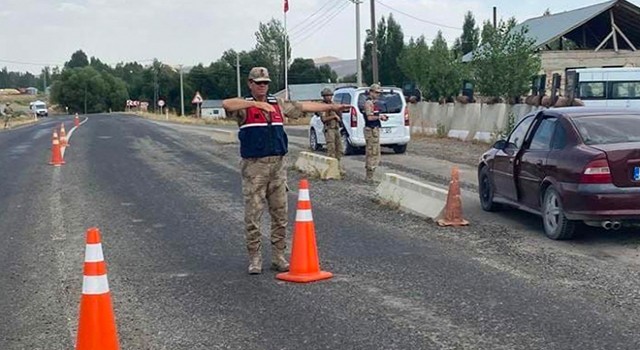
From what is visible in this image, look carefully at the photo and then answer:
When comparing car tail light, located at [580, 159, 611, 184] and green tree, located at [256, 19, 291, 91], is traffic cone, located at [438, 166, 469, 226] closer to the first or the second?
Result: car tail light, located at [580, 159, 611, 184]

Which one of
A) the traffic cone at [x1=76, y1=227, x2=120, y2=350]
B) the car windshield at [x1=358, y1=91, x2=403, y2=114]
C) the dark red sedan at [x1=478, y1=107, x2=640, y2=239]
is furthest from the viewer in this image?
the car windshield at [x1=358, y1=91, x2=403, y2=114]

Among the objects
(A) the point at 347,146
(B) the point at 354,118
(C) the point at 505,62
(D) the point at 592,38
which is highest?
(D) the point at 592,38

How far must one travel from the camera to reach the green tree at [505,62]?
27188 mm

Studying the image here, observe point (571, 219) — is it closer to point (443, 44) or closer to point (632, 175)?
point (632, 175)

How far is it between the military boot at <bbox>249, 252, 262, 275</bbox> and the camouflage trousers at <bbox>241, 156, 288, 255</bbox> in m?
0.04

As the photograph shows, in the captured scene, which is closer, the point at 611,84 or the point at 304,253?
the point at 304,253

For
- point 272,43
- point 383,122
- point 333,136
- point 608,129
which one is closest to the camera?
point 608,129

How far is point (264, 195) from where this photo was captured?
321 inches

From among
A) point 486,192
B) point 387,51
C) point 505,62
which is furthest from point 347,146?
point 387,51

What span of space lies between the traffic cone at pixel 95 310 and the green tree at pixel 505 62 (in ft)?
74.7

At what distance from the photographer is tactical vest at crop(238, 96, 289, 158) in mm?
7926

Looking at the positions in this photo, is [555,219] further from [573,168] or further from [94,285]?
[94,285]

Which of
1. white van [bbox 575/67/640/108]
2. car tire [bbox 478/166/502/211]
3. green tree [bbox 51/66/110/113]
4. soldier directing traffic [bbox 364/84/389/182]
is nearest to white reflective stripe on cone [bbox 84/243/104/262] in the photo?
car tire [bbox 478/166/502/211]

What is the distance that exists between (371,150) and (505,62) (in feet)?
41.3
